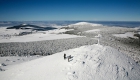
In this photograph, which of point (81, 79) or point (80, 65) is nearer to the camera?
point (81, 79)

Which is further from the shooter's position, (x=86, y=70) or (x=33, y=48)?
(x=33, y=48)

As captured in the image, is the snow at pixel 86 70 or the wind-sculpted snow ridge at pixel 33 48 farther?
the wind-sculpted snow ridge at pixel 33 48

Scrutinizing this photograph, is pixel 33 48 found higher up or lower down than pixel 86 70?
lower down

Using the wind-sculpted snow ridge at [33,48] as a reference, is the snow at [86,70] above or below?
above

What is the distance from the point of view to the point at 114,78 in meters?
9.60

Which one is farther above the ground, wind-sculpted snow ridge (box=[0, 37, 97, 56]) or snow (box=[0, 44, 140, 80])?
snow (box=[0, 44, 140, 80])

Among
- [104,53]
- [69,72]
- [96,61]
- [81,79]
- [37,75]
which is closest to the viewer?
[81,79]

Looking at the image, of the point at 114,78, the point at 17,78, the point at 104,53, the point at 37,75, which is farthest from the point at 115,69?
the point at 17,78

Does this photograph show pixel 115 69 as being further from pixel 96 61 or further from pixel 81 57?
pixel 81 57

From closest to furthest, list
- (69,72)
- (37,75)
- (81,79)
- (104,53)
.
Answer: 1. (81,79)
2. (69,72)
3. (37,75)
4. (104,53)

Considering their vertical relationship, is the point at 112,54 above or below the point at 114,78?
above

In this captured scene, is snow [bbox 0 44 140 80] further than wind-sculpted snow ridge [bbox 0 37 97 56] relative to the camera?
No

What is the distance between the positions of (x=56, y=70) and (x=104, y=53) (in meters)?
6.24

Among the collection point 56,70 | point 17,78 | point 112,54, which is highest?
point 112,54
